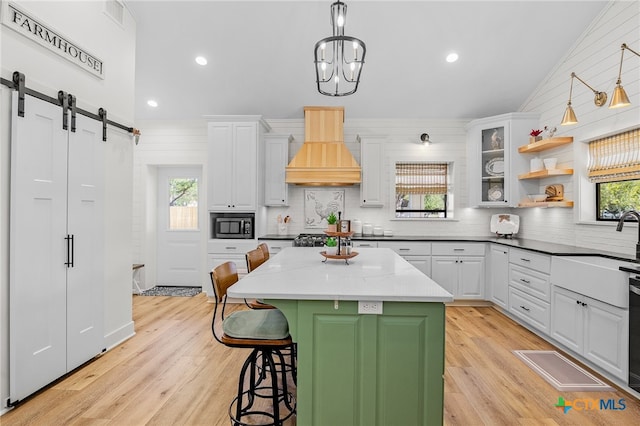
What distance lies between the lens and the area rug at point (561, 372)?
263 cm

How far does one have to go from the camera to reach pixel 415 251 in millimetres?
4871

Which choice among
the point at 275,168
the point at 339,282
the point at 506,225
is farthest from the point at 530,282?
the point at 275,168

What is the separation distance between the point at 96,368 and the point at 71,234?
118cm

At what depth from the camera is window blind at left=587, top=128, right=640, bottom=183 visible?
3.25m

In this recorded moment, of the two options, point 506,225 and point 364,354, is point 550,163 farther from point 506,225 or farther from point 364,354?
point 364,354

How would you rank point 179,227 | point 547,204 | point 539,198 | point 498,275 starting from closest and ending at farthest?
point 547,204, point 539,198, point 498,275, point 179,227

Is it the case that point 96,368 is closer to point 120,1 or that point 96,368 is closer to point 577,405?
point 120,1

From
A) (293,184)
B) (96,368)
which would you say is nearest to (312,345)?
(96,368)

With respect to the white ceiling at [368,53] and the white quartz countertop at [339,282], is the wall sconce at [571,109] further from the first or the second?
the white quartz countertop at [339,282]

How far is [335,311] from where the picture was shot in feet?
5.94

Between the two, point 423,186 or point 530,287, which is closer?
point 530,287

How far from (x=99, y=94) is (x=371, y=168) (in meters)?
3.60

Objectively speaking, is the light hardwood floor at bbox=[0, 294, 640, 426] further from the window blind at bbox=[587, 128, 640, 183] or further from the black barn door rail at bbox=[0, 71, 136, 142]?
the black barn door rail at bbox=[0, 71, 136, 142]

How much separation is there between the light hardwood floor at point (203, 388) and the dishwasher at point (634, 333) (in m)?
0.19
